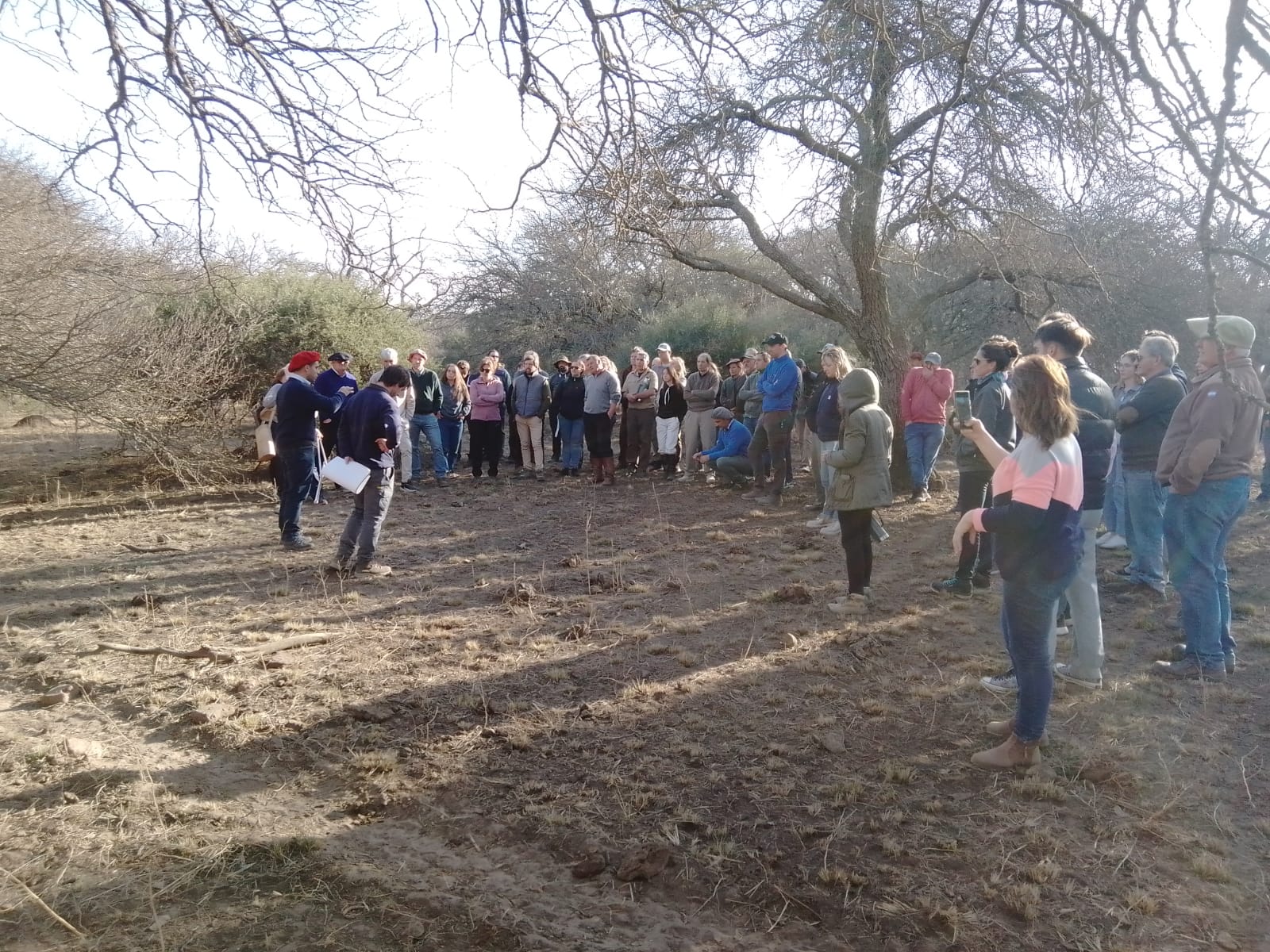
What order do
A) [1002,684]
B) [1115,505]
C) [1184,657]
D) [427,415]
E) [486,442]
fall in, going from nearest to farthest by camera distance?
1. [1002,684]
2. [1184,657]
3. [1115,505]
4. [427,415]
5. [486,442]

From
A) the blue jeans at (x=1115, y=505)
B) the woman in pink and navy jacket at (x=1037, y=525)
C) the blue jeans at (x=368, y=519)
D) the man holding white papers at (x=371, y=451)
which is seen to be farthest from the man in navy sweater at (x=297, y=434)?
the blue jeans at (x=1115, y=505)

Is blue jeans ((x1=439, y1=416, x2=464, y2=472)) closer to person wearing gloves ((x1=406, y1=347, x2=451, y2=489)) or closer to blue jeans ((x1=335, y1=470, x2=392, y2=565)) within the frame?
person wearing gloves ((x1=406, y1=347, x2=451, y2=489))

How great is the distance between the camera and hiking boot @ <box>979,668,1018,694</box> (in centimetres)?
485

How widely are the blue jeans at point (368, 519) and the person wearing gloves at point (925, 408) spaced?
18.9 feet

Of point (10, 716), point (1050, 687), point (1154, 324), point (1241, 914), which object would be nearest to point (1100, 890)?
point (1241, 914)

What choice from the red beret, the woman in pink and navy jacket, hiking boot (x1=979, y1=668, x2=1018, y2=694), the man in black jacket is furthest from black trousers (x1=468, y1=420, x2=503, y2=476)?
the woman in pink and navy jacket

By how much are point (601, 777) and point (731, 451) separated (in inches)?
318

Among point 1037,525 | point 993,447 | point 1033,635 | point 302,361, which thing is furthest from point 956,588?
point 302,361

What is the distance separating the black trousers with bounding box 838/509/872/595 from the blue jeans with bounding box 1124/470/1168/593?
2.13 m

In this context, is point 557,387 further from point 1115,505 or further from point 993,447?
point 993,447

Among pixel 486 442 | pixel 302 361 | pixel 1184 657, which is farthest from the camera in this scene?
pixel 486 442

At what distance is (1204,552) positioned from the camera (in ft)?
16.6

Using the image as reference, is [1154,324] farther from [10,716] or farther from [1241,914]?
[10,716]

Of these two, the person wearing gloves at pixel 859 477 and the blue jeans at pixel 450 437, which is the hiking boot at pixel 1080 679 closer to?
the person wearing gloves at pixel 859 477
